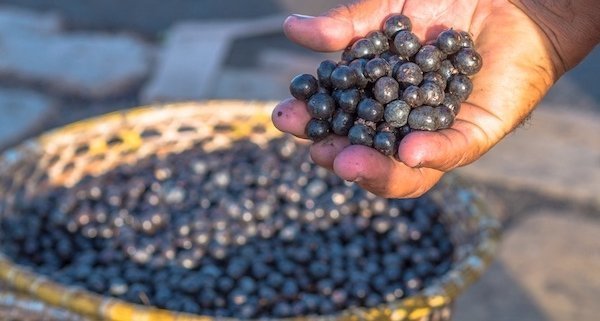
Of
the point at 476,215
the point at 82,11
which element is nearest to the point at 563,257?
the point at 476,215

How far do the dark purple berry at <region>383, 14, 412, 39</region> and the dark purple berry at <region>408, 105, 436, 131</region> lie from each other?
0.22 metres

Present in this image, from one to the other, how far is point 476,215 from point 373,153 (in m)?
0.70

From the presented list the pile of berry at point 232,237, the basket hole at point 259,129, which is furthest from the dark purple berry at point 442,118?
the basket hole at point 259,129

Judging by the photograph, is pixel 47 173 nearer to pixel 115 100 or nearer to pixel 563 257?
pixel 115 100

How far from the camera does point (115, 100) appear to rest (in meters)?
3.54

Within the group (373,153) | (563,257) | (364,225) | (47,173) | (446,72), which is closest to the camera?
(373,153)

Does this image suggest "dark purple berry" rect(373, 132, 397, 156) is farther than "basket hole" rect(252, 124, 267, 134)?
No

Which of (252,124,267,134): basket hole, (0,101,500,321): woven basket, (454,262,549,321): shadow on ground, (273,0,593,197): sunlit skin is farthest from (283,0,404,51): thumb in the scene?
(454,262,549,321): shadow on ground

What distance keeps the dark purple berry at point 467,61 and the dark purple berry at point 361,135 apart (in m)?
0.22

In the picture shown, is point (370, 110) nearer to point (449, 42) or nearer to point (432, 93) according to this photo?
point (432, 93)

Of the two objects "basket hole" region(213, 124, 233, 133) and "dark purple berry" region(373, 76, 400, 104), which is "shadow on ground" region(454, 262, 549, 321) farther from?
"dark purple berry" region(373, 76, 400, 104)

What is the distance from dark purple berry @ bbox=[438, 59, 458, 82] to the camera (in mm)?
1549

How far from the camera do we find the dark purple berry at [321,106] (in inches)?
58.4

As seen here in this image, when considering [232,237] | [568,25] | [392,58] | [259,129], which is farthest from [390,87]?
[259,129]
